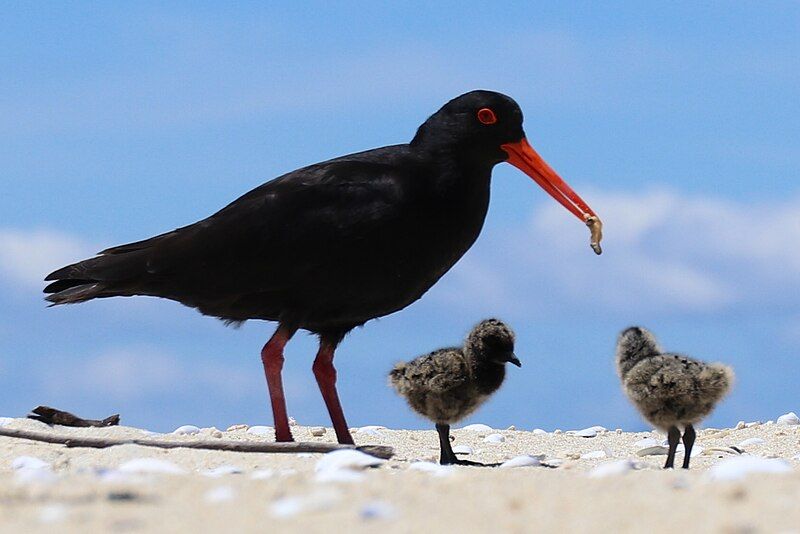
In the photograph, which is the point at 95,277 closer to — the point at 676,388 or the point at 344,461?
the point at 344,461

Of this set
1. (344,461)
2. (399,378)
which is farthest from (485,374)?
(344,461)

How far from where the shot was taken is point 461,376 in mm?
8031

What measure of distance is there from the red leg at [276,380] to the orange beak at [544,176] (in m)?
2.05

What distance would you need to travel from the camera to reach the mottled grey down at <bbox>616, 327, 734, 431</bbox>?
25.1 feet

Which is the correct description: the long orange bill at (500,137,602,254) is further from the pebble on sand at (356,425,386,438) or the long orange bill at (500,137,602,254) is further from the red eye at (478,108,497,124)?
the pebble on sand at (356,425,386,438)

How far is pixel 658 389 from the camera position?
25.2ft

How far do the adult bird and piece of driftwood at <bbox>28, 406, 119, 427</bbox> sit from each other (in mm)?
1583

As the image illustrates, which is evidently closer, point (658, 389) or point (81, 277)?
point (658, 389)

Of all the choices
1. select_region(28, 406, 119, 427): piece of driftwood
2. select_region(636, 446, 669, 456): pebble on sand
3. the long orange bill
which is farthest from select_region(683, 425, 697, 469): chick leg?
select_region(28, 406, 119, 427): piece of driftwood

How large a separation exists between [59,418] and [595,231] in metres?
4.56

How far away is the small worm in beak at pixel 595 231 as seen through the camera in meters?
8.35

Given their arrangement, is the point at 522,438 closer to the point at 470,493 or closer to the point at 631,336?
the point at 631,336

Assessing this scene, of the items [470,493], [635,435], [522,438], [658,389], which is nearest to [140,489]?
[470,493]

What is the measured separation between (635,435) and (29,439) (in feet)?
18.9
